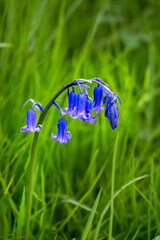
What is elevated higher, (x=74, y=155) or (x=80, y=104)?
(x=80, y=104)

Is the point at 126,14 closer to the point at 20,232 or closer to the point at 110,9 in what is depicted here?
the point at 110,9

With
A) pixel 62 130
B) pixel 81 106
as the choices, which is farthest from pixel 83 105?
pixel 62 130

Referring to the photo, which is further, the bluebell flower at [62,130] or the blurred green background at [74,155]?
the blurred green background at [74,155]

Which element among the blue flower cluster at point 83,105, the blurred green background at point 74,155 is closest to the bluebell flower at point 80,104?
the blue flower cluster at point 83,105

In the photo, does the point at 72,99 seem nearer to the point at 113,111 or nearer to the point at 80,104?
the point at 80,104

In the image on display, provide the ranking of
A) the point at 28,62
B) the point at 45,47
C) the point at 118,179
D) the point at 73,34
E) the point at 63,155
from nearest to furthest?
1. the point at 118,179
2. the point at 63,155
3. the point at 28,62
4. the point at 45,47
5. the point at 73,34

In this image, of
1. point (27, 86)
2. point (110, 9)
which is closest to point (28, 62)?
point (27, 86)

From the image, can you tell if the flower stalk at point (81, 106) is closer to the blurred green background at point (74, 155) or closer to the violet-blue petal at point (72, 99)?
the violet-blue petal at point (72, 99)

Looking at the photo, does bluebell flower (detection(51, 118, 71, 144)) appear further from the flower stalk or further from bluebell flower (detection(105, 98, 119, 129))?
bluebell flower (detection(105, 98, 119, 129))
